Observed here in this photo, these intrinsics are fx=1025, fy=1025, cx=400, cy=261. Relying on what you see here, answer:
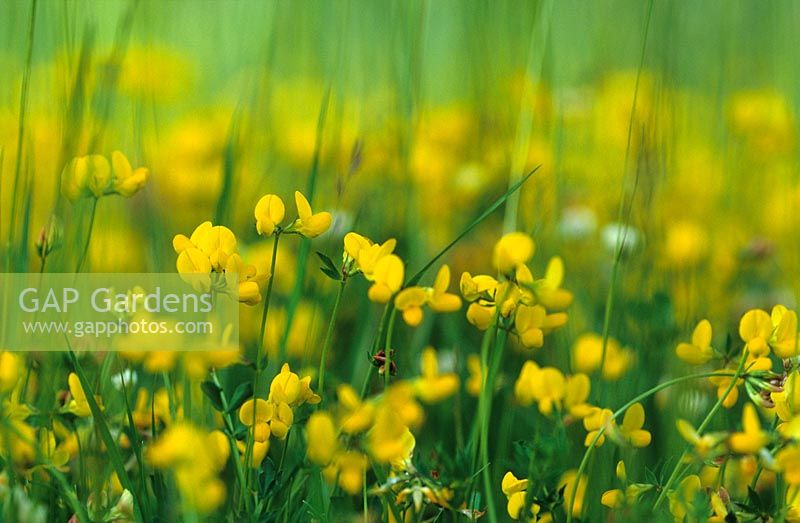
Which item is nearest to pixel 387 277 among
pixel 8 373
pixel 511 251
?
pixel 511 251

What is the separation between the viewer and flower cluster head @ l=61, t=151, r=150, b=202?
1.01m

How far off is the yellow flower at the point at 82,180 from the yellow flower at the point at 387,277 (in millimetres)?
333

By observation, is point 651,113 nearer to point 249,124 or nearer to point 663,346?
point 663,346

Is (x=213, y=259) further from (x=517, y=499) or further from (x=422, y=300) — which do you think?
(x=517, y=499)

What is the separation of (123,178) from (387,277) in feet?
1.14

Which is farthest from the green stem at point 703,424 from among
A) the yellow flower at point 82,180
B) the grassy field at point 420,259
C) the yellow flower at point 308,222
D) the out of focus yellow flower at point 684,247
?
the out of focus yellow flower at point 684,247

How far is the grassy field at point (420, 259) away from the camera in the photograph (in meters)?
0.84

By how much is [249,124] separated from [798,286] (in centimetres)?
71

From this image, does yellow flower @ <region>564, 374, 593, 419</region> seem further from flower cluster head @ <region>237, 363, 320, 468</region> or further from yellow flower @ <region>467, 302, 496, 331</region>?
flower cluster head @ <region>237, 363, 320, 468</region>

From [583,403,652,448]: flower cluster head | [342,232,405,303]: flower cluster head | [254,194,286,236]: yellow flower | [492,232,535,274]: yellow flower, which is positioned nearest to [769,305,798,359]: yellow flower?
[583,403,652,448]: flower cluster head

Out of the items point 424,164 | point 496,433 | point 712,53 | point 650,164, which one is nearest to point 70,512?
point 496,433

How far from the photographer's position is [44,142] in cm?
178

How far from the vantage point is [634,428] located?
0.91 meters

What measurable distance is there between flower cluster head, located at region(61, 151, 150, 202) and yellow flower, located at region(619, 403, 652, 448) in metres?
0.51
